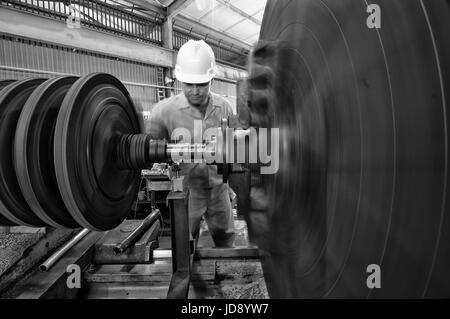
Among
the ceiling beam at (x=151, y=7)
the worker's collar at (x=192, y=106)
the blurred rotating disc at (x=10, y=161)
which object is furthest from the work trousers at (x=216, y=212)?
the ceiling beam at (x=151, y=7)

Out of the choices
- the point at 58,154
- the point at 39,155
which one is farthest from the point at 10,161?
the point at 58,154

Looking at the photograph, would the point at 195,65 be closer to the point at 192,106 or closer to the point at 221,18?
the point at 192,106

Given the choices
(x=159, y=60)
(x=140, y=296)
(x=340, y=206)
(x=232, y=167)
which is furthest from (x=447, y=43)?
(x=159, y=60)

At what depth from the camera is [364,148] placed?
46cm

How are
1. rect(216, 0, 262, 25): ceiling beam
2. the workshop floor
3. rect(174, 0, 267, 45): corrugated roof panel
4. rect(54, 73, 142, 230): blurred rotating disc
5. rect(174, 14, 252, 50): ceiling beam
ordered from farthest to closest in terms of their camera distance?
rect(174, 14, 252, 50): ceiling beam → rect(174, 0, 267, 45): corrugated roof panel → rect(216, 0, 262, 25): ceiling beam → the workshop floor → rect(54, 73, 142, 230): blurred rotating disc

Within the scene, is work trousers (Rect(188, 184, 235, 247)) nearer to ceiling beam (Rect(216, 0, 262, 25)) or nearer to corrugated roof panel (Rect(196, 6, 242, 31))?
ceiling beam (Rect(216, 0, 262, 25))

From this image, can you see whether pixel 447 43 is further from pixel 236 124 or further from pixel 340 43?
pixel 236 124

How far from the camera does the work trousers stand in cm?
199

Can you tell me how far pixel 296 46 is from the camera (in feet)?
2.35

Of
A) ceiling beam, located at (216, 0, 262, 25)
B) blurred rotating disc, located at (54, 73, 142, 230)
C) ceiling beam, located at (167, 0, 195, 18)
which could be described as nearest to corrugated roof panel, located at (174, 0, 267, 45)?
ceiling beam, located at (216, 0, 262, 25)

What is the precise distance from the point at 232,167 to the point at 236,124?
0.68 ft

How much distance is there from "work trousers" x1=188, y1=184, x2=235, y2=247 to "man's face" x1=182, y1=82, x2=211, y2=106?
64 centimetres

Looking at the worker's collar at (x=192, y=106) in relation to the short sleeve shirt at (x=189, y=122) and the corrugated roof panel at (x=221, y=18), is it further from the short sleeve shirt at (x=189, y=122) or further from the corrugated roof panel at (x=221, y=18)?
the corrugated roof panel at (x=221, y=18)

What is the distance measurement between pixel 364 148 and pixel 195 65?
4.98 feet
